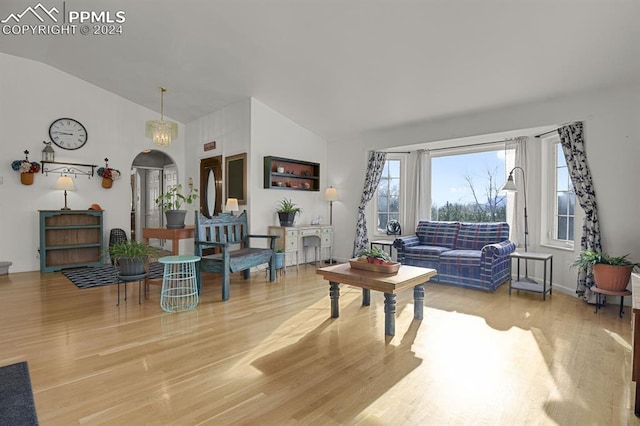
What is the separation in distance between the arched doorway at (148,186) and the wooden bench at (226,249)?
406cm

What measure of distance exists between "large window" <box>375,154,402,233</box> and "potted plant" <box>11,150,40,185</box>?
597 cm

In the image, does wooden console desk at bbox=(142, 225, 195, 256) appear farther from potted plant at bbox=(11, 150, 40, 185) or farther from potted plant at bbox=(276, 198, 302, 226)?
potted plant at bbox=(11, 150, 40, 185)

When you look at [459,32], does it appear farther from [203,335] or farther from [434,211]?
[203,335]

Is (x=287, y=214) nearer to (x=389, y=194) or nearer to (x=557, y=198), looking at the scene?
(x=389, y=194)

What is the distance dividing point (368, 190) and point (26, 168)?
18.9ft

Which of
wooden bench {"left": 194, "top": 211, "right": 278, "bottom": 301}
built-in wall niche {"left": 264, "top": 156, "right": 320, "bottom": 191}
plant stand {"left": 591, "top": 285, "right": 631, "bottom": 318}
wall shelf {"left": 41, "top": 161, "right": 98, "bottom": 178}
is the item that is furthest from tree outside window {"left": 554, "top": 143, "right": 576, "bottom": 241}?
wall shelf {"left": 41, "top": 161, "right": 98, "bottom": 178}

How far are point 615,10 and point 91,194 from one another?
774 centimetres

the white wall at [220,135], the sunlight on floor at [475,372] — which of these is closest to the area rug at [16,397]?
the sunlight on floor at [475,372]

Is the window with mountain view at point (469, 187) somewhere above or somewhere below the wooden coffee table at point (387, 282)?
above

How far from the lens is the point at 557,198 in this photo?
4770 mm

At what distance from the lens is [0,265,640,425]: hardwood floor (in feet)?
6.18

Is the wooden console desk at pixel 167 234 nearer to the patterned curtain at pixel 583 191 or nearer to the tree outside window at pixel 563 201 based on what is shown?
the patterned curtain at pixel 583 191

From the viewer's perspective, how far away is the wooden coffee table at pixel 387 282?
292 centimetres

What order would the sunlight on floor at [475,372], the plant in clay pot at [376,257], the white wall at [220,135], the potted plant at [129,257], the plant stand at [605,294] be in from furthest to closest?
the white wall at [220,135] < the potted plant at [129,257] < the plant stand at [605,294] < the plant in clay pot at [376,257] < the sunlight on floor at [475,372]
